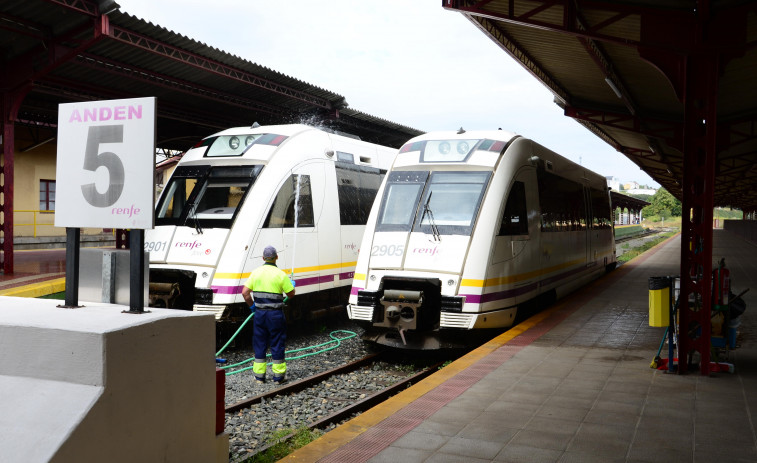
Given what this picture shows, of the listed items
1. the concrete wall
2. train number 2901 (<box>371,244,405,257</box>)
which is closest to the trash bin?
train number 2901 (<box>371,244,405,257</box>)

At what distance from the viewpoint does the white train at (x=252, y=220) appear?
31.1ft

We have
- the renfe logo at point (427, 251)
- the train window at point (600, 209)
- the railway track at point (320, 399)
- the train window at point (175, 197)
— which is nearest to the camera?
the railway track at point (320, 399)

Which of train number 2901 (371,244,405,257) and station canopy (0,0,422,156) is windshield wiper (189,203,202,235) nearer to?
train number 2901 (371,244,405,257)

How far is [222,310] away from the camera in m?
9.28

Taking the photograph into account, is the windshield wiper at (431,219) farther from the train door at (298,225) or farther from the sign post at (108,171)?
the sign post at (108,171)

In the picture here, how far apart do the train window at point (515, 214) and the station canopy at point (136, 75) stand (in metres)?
7.37

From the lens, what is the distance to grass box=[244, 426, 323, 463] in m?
5.33

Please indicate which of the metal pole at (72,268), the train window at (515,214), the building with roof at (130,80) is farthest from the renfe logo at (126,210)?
the building with roof at (130,80)

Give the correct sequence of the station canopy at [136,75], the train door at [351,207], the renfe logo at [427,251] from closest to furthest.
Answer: the renfe logo at [427,251]
the train door at [351,207]
the station canopy at [136,75]

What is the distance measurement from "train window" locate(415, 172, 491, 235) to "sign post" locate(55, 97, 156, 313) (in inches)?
228

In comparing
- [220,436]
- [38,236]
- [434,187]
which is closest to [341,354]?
[434,187]

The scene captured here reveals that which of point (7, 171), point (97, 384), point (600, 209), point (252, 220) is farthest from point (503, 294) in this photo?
point (7, 171)

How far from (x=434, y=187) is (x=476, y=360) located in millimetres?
2946

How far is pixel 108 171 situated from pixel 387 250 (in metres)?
5.64
